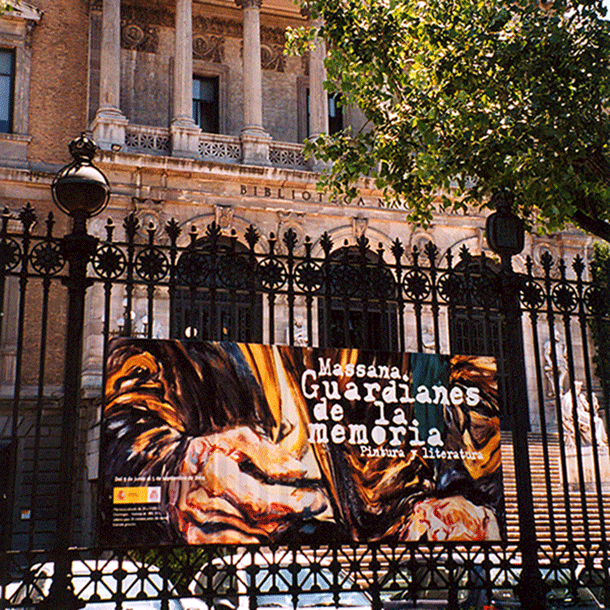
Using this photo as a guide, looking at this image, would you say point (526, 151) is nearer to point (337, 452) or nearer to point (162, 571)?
point (337, 452)

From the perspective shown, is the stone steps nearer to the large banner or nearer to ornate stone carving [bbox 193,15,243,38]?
the large banner

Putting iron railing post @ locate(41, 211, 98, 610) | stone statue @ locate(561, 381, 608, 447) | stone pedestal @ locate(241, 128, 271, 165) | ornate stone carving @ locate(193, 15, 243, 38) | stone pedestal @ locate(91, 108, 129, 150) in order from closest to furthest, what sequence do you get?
iron railing post @ locate(41, 211, 98, 610) → stone statue @ locate(561, 381, 608, 447) → stone pedestal @ locate(91, 108, 129, 150) → stone pedestal @ locate(241, 128, 271, 165) → ornate stone carving @ locate(193, 15, 243, 38)

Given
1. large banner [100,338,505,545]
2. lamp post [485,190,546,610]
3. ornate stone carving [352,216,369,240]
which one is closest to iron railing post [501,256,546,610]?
lamp post [485,190,546,610]

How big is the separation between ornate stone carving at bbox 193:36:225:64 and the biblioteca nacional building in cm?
4

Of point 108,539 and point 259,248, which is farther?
point 259,248

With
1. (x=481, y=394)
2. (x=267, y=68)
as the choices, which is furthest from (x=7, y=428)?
(x=481, y=394)

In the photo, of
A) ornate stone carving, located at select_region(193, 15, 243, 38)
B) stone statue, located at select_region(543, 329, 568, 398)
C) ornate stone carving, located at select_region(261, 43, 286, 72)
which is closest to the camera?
stone statue, located at select_region(543, 329, 568, 398)

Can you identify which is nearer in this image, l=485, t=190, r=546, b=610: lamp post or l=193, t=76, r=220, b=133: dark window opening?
l=485, t=190, r=546, b=610: lamp post

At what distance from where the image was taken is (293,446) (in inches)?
269

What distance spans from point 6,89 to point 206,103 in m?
6.42

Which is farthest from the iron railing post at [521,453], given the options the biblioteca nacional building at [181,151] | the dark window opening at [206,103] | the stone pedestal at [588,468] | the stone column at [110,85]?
the dark window opening at [206,103]

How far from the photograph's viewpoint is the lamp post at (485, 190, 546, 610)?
23.4 ft

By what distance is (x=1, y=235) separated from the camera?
6.64 meters

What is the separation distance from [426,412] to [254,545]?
6.51ft
